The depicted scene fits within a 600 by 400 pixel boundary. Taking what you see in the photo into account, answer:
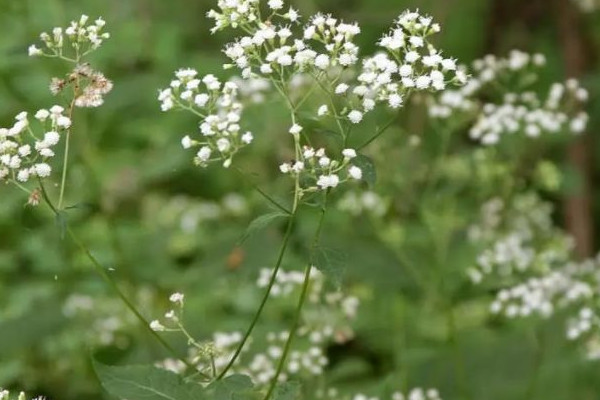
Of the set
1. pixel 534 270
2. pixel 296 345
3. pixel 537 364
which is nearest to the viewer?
pixel 537 364

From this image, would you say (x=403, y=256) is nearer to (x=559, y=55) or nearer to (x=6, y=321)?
(x=6, y=321)

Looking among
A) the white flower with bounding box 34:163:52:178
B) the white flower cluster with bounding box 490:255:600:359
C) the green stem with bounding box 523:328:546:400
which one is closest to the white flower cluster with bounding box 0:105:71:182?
the white flower with bounding box 34:163:52:178

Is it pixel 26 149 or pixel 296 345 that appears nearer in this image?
pixel 26 149

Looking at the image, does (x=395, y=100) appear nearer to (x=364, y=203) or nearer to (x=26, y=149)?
(x=26, y=149)

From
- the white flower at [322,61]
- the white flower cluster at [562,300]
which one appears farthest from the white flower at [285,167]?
the white flower cluster at [562,300]

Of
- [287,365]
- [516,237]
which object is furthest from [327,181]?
[516,237]

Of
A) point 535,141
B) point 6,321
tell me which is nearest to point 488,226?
point 535,141

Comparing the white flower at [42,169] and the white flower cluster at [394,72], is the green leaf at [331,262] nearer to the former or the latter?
the white flower cluster at [394,72]

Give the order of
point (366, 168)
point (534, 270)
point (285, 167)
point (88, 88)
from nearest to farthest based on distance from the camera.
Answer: point (285, 167), point (366, 168), point (88, 88), point (534, 270)
